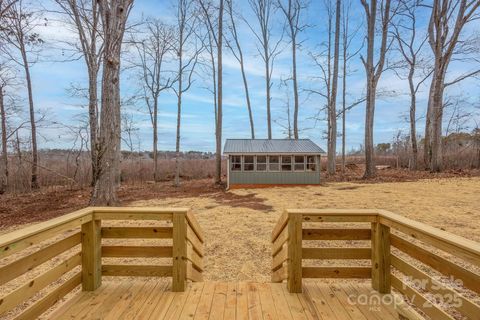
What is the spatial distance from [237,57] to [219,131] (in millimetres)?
8068

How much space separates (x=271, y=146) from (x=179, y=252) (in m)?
12.4

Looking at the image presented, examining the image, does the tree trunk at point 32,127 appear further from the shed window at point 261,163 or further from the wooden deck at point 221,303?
the wooden deck at point 221,303

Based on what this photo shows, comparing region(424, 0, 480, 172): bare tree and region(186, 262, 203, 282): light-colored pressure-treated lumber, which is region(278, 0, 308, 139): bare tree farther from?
region(186, 262, 203, 282): light-colored pressure-treated lumber

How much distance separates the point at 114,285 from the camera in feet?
8.48

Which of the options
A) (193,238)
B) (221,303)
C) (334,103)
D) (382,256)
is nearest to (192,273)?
(193,238)

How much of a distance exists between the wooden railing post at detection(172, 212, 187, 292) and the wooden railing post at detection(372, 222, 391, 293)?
70.3 inches

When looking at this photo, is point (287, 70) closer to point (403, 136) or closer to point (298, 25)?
point (298, 25)

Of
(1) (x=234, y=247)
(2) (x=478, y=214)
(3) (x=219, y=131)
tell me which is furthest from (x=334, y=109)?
(1) (x=234, y=247)

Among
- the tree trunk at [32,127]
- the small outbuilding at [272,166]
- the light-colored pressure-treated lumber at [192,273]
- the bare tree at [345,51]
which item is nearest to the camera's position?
the light-colored pressure-treated lumber at [192,273]

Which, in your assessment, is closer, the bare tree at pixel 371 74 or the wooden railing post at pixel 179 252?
the wooden railing post at pixel 179 252

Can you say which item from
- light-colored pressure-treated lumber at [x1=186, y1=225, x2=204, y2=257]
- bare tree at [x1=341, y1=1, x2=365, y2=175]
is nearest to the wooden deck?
light-colored pressure-treated lumber at [x1=186, y1=225, x2=204, y2=257]

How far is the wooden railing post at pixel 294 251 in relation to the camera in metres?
2.43

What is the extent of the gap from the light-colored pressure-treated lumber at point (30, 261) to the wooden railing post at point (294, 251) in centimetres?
196

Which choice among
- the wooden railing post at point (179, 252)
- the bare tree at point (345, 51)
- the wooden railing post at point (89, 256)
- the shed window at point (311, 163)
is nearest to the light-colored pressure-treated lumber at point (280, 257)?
the wooden railing post at point (179, 252)
